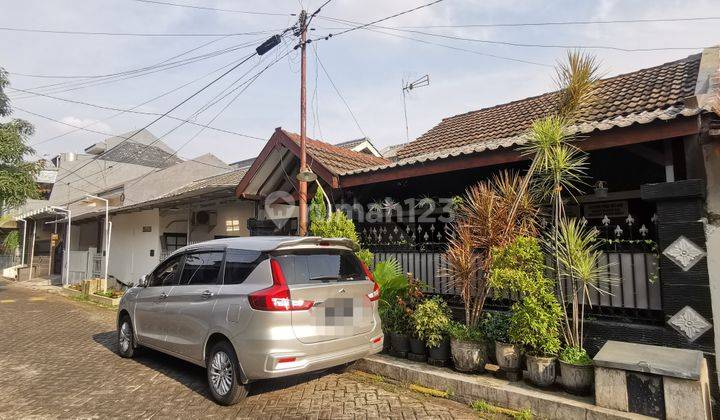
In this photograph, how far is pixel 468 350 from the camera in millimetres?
4770

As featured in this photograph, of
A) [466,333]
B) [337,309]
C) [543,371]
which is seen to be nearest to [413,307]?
[466,333]

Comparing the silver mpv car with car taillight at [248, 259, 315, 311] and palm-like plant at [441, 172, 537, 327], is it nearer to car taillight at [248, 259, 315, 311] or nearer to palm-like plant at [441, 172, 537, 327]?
car taillight at [248, 259, 315, 311]

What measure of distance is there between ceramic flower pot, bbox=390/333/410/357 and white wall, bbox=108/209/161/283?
1187 cm

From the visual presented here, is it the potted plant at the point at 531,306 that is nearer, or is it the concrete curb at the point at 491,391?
the concrete curb at the point at 491,391

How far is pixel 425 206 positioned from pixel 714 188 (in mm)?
A: 4742

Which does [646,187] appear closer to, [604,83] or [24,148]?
[604,83]

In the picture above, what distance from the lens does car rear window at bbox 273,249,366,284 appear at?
170 inches

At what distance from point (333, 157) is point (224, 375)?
219 inches

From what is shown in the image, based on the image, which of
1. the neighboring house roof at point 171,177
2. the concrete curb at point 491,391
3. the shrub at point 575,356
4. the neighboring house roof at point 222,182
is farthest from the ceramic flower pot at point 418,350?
the neighboring house roof at point 171,177

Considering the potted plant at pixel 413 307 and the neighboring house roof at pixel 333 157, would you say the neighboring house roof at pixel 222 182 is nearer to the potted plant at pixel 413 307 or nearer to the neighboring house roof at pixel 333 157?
the neighboring house roof at pixel 333 157

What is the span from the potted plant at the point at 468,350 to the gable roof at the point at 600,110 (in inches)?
104

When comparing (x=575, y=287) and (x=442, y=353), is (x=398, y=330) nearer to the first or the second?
(x=442, y=353)

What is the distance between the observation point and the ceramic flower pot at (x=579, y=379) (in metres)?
4.02

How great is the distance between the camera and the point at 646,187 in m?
4.35
